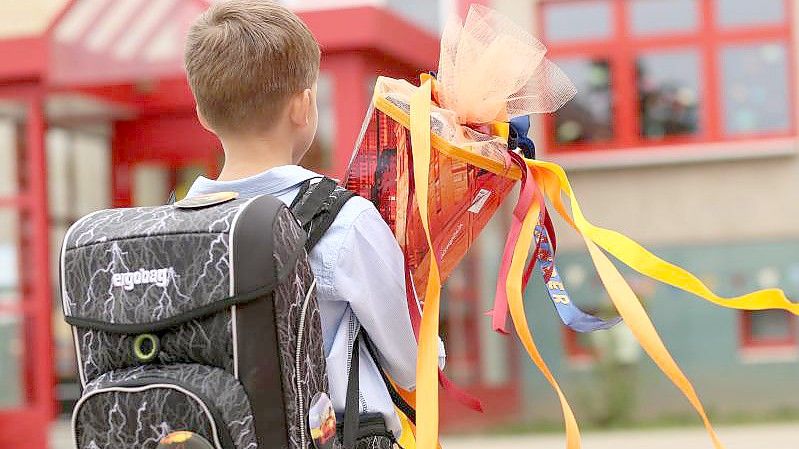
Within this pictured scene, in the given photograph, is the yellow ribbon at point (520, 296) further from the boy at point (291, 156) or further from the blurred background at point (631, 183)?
the blurred background at point (631, 183)

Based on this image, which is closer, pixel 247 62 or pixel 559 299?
pixel 247 62

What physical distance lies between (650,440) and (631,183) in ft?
9.61

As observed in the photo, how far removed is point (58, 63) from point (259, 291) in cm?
713

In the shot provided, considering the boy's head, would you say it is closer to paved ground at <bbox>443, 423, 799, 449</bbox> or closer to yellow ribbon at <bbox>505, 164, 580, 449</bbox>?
yellow ribbon at <bbox>505, 164, 580, 449</bbox>

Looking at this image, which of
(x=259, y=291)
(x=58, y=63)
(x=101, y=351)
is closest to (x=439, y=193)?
(x=259, y=291)

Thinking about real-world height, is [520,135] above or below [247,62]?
below

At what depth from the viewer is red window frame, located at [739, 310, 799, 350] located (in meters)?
11.2

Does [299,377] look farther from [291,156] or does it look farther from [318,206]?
[291,156]

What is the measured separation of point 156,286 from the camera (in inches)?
75.4

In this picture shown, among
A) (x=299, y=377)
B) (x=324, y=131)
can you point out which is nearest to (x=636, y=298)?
(x=299, y=377)

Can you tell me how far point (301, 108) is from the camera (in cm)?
210

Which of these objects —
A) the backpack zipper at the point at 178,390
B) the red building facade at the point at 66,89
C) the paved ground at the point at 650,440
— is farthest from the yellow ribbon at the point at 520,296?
the red building facade at the point at 66,89

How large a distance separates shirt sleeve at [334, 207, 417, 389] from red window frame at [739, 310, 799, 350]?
9460 mm

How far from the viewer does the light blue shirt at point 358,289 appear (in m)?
2.03
